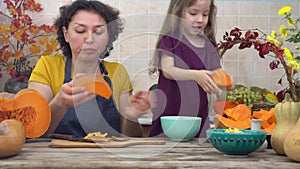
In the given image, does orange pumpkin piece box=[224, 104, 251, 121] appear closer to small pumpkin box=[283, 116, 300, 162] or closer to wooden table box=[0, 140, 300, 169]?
wooden table box=[0, 140, 300, 169]

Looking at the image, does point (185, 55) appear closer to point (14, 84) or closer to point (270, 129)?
point (270, 129)

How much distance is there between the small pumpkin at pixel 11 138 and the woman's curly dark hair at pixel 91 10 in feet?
3.14

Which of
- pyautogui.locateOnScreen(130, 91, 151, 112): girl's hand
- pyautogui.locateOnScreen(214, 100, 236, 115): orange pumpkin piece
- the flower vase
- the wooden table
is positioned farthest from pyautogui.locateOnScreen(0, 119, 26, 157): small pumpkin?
the flower vase

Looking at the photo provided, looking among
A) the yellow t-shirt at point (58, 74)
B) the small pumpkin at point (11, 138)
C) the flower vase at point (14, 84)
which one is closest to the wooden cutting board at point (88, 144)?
the small pumpkin at point (11, 138)

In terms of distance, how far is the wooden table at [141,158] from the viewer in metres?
1.07

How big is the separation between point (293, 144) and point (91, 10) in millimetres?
1266

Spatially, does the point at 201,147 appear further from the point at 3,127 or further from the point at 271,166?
the point at 3,127

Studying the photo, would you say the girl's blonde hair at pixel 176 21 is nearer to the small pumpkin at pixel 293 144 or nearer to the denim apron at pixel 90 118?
the denim apron at pixel 90 118

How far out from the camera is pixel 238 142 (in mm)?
1198

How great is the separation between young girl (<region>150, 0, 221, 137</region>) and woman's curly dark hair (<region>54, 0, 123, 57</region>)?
0.77 feet

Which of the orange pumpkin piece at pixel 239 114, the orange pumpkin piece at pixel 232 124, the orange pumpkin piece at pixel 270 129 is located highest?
the orange pumpkin piece at pixel 239 114

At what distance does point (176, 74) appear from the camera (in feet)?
6.29

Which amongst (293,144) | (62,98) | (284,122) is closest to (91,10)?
(62,98)

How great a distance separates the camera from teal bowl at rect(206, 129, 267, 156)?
1199 millimetres
